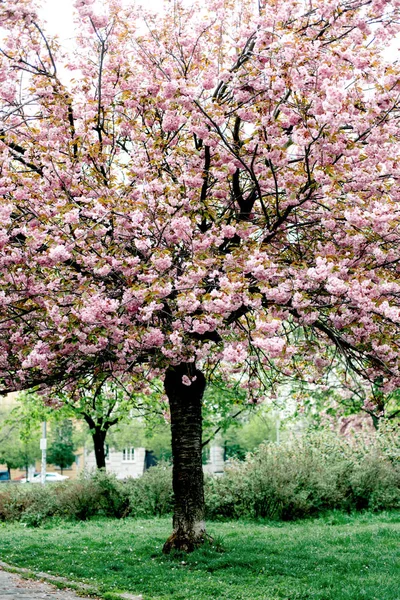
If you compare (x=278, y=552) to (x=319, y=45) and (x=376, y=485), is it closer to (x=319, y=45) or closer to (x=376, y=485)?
(x=319, y=45)

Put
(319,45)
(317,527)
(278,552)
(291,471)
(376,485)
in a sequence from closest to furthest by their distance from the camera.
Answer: (319,45) < (278,552) < (317,527) < (291,471) < (376,485)

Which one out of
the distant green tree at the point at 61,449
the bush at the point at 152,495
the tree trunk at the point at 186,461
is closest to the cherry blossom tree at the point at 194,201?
the tree trunk at the point at 186,461

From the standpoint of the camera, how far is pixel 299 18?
32.4ft

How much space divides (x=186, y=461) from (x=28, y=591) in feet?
10.5

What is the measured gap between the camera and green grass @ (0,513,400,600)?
8.20m

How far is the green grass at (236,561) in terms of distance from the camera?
26.9 feet

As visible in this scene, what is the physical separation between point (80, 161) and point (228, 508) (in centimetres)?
1117

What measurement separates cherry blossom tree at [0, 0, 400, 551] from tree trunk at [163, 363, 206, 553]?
0.03 metres

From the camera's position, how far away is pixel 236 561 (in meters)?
9.96

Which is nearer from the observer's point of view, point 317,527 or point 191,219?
point 191,219

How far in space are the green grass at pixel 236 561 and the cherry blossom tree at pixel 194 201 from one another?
3.45 feet

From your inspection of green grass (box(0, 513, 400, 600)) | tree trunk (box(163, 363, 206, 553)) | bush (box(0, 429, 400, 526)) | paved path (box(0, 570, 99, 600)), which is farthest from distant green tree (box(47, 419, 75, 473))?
paved path (box(0, 570, 99, 600))

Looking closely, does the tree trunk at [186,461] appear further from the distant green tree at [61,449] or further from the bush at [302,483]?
the distant green tree at [61,449]

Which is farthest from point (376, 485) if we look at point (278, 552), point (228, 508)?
point (278, 552)
